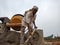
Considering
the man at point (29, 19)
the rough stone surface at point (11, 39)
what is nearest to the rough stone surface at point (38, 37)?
the rough stone surface at point (11, 39)

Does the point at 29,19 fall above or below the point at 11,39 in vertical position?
above

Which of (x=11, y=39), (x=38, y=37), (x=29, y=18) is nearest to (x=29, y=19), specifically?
(x=29, y=18)

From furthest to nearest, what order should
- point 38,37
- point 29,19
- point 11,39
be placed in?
point 38,37, point 11,39, point 29,19

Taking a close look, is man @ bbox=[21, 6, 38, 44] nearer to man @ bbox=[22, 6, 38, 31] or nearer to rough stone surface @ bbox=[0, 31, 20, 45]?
man @ bbox=[22, 6, 38, 31]

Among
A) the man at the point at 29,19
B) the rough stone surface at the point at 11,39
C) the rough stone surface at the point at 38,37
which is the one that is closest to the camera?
the man at the point at 29,19

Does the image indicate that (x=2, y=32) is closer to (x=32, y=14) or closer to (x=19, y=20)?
(x=19, y=20)

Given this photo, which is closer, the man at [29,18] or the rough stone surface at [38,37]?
the man at [29,18]

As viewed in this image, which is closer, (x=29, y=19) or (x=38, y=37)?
(x=29, y=19)

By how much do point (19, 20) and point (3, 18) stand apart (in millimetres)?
802

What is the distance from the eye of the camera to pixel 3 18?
10805mm

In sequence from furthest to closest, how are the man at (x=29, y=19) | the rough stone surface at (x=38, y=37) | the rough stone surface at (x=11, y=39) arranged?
the rough stone surface at (x=38, y=37) → the rough stone surface at (x=11, y=39) → the man at (x=29, y=19)

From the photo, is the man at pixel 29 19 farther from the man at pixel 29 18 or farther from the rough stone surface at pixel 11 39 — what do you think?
the rough stone surface at pixel 11 39

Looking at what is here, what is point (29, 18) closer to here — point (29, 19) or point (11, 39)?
point (29, 19)

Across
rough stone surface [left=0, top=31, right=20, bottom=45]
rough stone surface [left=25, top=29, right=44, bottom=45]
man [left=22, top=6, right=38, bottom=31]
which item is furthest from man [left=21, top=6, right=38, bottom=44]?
rough stone surface [left=25, top=29, right=44, bottom=45]
